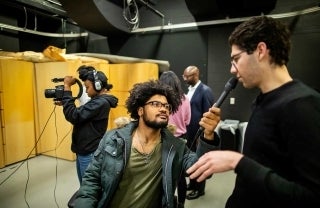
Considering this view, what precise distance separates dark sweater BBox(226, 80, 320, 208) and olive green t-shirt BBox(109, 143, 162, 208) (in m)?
0.74

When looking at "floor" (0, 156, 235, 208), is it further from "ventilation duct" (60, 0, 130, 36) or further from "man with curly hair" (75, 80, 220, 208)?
"ventilation duct" (60, 0, 130, 36)

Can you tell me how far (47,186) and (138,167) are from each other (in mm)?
2361

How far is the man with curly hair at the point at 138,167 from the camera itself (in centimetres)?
144

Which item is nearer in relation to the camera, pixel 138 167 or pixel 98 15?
pixel 138 167

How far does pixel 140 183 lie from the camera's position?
1490mm

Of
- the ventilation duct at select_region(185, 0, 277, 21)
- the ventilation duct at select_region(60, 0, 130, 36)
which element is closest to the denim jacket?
the ventilation duct at select_region(60, 0, 130, 36)

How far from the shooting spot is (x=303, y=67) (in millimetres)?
3973

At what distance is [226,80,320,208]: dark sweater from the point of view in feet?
2.27

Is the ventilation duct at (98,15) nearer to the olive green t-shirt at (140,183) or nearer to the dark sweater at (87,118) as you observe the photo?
the dark sweater at (87,118)

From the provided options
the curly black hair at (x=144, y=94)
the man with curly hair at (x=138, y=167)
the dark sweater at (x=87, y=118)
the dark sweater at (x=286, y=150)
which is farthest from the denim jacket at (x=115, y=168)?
the dark sweater at (x=87, y=118)

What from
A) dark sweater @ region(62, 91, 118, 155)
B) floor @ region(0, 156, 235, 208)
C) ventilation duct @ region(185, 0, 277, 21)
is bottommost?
floor @ region(0, 156, 235, 208)

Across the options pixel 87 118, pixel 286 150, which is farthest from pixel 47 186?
pixel 286 150

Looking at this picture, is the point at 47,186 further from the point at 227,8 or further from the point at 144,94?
the point at 227,8

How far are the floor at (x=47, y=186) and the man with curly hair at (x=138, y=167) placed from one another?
4.62 feet
